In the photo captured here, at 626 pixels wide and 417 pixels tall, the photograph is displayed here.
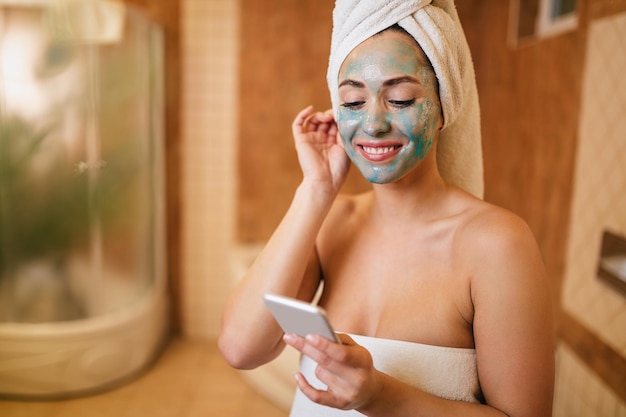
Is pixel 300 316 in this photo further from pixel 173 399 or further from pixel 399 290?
pixel 173 399

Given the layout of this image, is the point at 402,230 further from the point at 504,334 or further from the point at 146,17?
the point at 146,17

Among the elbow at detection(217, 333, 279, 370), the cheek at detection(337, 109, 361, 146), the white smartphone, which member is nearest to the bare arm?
the elbow at detection(217, 333, 279, 370)

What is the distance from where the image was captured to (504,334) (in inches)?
26.5

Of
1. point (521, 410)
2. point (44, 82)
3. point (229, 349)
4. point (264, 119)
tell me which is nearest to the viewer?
point (521, 410)

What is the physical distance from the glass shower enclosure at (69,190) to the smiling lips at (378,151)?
173cm

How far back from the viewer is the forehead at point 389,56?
27.9 inches

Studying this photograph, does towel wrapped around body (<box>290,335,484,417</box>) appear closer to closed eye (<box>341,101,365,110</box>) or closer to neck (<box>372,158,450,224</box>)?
neck (<box>372,158,450,224</box>)

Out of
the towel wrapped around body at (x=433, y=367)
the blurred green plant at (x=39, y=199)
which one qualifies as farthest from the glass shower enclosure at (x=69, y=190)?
the towel wrapped around body at (x=433, y=367)

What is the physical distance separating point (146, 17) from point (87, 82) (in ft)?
1.52

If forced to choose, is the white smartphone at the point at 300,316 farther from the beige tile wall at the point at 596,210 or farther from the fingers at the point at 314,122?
the beige tile wall at the point at 596,210

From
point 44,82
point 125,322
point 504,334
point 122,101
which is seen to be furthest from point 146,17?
point 504,334

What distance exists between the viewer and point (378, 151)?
2.40ft

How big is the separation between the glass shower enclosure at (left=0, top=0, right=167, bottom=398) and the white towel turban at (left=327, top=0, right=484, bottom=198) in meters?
1.65

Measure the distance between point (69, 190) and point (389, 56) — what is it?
181cm
